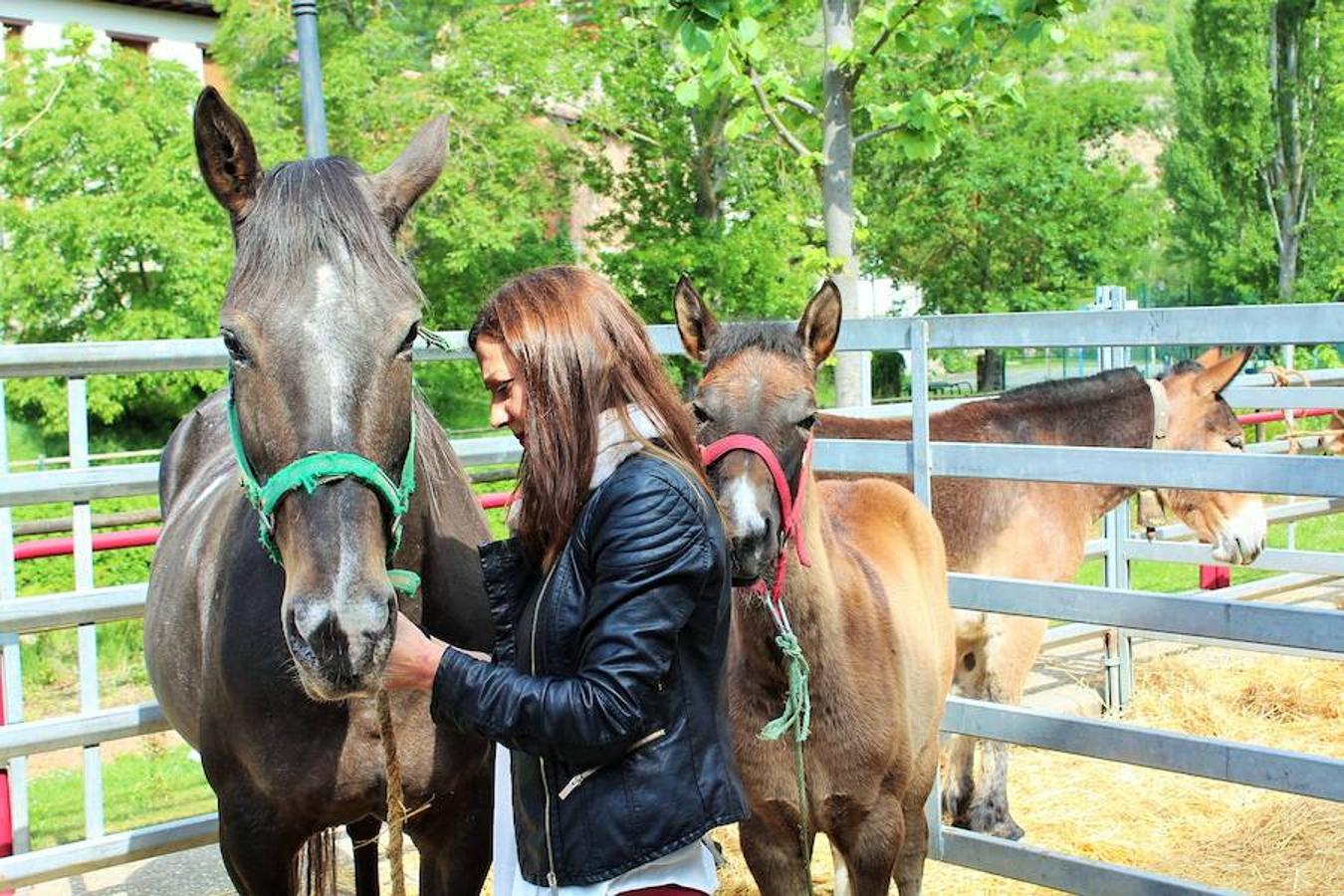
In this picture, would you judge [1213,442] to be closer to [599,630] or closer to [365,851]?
[365,851]

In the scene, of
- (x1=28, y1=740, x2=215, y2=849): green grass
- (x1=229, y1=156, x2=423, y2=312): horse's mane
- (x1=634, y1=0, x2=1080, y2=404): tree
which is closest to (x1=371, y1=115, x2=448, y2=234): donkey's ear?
(x1=229, y1=156, x2=423, y2=312): horse's mane

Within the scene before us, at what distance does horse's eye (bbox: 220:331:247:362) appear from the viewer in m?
2.17

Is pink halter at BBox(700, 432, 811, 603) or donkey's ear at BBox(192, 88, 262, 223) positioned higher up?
donkey's ear at BBox(192, 88, 262, 223)

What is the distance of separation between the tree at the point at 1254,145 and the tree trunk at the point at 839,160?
29.4 m

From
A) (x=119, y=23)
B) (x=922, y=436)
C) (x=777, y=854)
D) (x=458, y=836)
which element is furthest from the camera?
(x=119, y=23)

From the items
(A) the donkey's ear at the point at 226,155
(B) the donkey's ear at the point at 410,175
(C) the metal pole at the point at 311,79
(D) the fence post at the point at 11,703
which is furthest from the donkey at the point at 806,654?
(C) the metal pole at the point at 311,79

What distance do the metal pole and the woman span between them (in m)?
3.51

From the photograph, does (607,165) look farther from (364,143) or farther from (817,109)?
(817,109)

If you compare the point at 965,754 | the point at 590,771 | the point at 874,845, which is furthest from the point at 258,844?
the point at 965,754

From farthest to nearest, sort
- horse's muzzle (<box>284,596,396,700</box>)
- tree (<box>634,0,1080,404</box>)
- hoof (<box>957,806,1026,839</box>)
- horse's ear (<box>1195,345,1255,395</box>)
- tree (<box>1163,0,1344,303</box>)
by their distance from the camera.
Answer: tree (<box>1163,0,1344,303</box>) < tree (<box>634,0,1080,404</box>) < horse's ear (<box>1195,345,1255,395</box>) < hoof (<box>957,806,1026,839</box>) < horse's muzzle (<box>284,596,396,700</box>)

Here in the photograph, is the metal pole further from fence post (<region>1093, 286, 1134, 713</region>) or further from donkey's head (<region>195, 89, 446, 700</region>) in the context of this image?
fence post (<region>1093, 286, 1134, 713</region>)

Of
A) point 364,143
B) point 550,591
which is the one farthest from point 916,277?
point 550,591

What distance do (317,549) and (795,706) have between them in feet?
4.73

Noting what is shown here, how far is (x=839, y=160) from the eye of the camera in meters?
8.91
